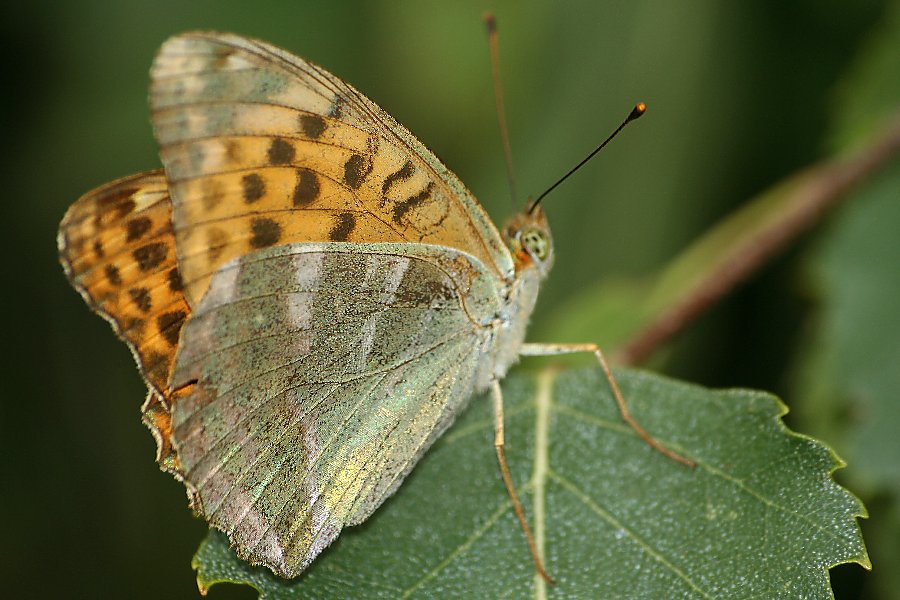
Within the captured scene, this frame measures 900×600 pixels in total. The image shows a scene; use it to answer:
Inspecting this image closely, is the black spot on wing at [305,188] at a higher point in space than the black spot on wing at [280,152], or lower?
lower

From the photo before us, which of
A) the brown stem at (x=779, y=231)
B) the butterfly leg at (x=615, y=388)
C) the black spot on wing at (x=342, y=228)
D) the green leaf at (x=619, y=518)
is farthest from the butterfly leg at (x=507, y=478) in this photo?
the black spot on wing at (x=342, y=228)

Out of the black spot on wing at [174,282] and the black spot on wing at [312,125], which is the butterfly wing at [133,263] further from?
the black spot on wing at [312,125]

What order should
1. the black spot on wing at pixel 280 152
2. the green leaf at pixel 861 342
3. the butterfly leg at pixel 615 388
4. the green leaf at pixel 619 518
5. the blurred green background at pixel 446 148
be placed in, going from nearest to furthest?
the green leaf at pixel 619 518, the black spot on wing at pixel 280 152, the butterfly leg at pixel 615 388, the green leaf at pixel 861 342, the blurred green background at pixel 446 148

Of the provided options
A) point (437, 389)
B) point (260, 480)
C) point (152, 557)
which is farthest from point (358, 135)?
point (152, 557)

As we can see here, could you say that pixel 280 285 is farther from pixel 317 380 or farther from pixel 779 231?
pixel 779 231

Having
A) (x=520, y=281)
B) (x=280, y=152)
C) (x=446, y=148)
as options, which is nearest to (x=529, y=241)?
(x=520, y=281)

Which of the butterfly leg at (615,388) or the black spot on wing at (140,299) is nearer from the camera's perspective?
the black spot on wing at (140,299)

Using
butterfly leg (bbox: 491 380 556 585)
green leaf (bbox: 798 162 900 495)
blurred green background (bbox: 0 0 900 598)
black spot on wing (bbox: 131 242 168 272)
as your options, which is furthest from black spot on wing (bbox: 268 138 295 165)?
green leaf (bbox: 798 162 900 495)
